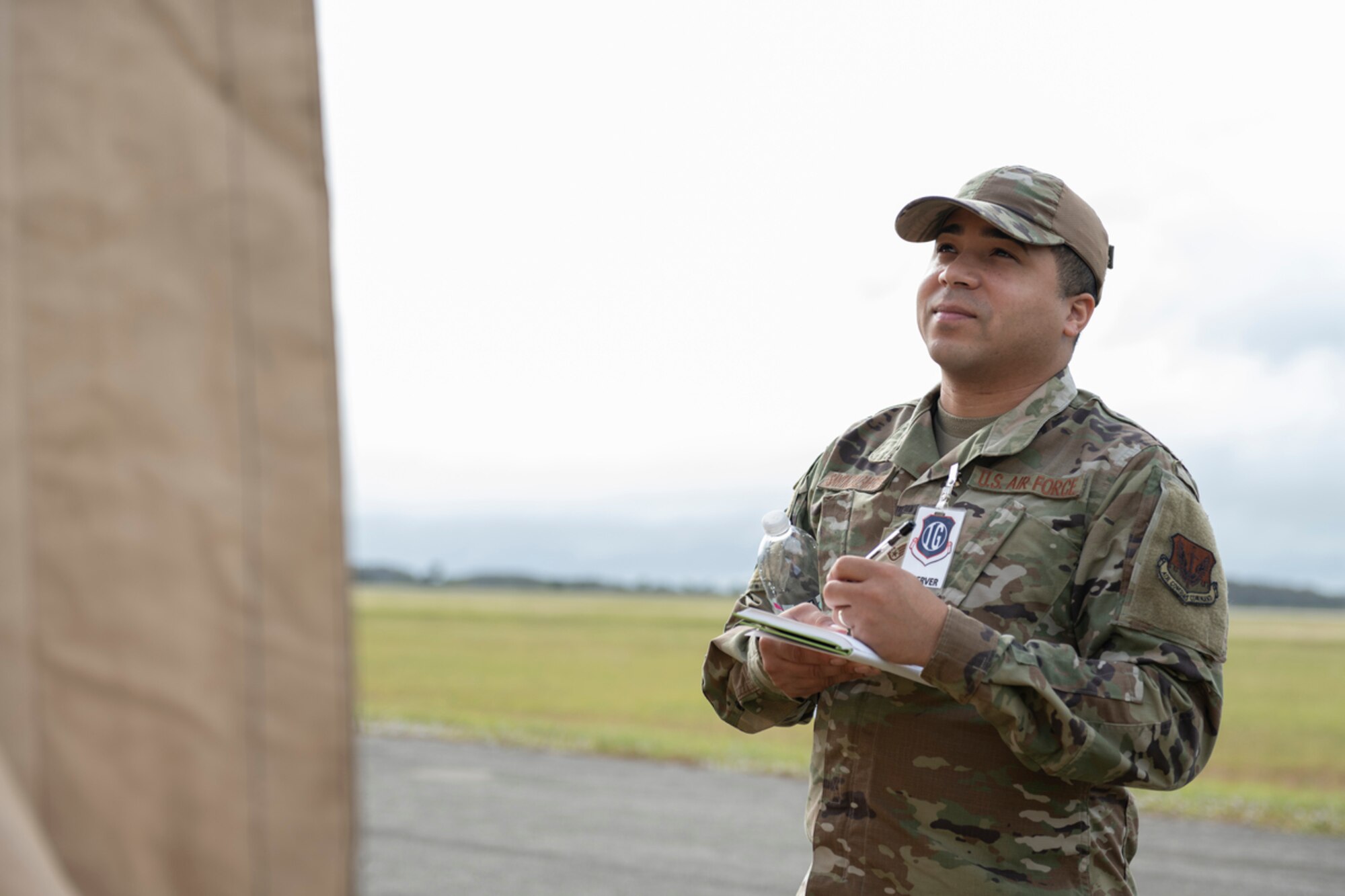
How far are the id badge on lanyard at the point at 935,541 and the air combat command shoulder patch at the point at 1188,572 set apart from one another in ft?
1.24

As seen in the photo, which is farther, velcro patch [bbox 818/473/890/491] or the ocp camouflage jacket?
velcro patch [bbox 818/473/890/491]

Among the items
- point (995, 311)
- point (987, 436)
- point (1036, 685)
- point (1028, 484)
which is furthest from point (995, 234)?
point (1036, 685)

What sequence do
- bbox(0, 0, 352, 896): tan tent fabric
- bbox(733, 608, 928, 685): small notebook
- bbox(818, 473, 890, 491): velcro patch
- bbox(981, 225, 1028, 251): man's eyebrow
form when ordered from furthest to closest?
bbox(818, 473, 890, 491): velcro patch < bbox(981, 225, 1028, 251): man's eyebrow < bbox(733, 608, 928, 685): small notebook < bbox(0, 0, 352, 896): tan tent fabric

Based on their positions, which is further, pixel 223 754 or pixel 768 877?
pixel 768 877

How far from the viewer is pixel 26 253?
771mm

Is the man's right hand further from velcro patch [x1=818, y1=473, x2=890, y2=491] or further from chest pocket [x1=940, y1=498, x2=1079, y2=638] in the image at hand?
velcro patch [x1=818, y1=473, x2=890, y2=491]

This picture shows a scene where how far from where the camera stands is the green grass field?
1170cm

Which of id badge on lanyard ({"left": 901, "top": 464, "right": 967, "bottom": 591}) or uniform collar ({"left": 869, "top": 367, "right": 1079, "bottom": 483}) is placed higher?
uniform collar ({"left": 869, "top": 367, "right": 1079, "bottom": 483})

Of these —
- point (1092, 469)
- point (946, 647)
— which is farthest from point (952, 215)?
point (946, 647)

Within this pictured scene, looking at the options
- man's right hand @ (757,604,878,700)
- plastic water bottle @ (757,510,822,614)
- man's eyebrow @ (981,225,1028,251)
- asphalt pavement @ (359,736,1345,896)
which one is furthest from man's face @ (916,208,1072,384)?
asphalt pavement @ (359,736,1345,896)

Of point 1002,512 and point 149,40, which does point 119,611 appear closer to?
point 149,40

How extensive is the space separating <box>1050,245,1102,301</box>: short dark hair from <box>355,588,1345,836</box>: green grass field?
159 centimetres

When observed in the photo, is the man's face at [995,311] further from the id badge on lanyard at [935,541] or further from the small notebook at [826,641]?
the small notebook at [826,641]

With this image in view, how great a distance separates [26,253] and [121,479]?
17 centimetres
